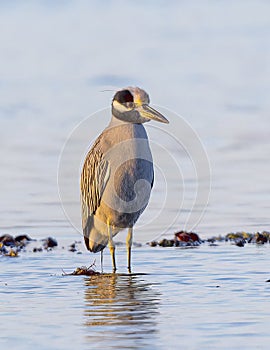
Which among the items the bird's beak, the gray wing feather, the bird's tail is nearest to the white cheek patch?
the bird's beak

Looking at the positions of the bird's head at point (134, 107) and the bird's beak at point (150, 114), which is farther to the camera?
the bird's head at point (134, 107)

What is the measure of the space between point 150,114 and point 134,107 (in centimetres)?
32

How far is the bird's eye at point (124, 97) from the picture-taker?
1362cm

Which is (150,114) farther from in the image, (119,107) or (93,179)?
(93,179)

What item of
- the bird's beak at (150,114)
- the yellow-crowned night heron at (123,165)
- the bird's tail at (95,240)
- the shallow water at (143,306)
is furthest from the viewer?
the bird's tail at (95,240)

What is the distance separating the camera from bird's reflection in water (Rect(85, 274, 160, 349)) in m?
6.80

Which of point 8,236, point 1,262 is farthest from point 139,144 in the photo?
point 8,236

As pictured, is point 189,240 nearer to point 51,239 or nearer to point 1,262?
point 51,239

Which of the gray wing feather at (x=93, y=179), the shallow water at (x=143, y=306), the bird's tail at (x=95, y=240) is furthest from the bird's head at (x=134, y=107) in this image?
the shallow water at (x=143, y=306)

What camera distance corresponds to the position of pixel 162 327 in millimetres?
7262

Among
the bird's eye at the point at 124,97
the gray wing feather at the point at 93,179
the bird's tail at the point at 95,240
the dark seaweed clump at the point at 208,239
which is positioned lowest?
the bird's tail at the point at 95,240

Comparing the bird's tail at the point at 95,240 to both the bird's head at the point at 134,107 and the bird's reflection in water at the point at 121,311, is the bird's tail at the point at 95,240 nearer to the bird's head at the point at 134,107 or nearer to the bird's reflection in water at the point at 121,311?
the bird's head at the point at 134,107

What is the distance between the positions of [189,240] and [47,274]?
8.58 metres

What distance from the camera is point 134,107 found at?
1356 cm
